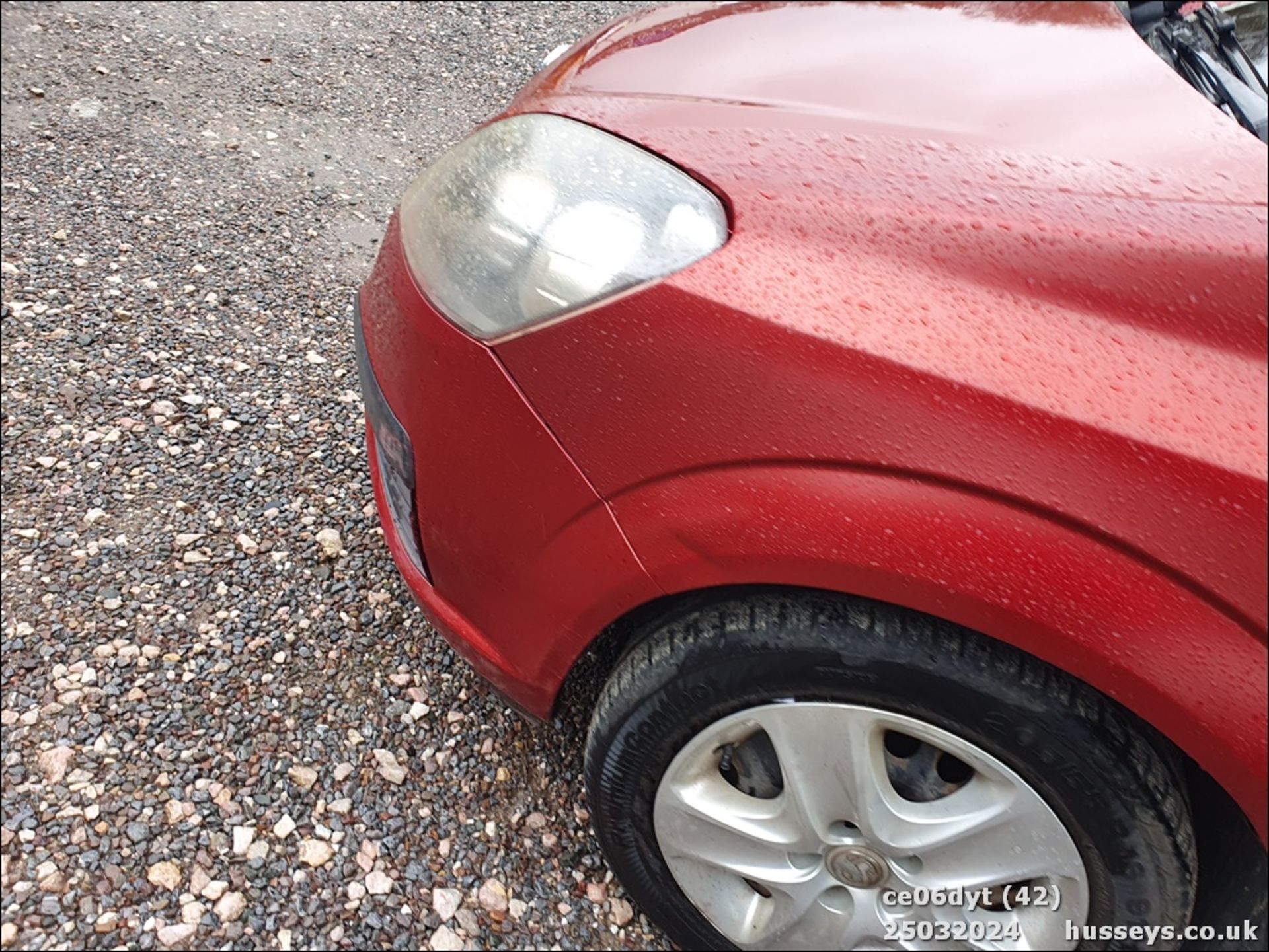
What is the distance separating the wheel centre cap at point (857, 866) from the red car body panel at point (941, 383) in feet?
1.59

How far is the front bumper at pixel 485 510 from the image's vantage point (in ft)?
4.47

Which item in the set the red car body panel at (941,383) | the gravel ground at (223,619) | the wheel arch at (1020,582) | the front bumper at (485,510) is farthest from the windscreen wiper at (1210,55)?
the gravel ground at (223,619)

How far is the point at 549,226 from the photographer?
1355 mm

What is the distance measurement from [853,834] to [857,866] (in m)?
0.07

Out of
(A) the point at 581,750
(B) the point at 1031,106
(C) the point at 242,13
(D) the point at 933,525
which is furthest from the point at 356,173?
(D) the point at 933,525

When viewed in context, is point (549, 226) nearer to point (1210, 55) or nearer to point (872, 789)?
point (872, 789)

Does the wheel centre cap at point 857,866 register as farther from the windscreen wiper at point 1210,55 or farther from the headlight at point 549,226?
the windscreen wiper at point 1210,55

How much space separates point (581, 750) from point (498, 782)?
184 mm

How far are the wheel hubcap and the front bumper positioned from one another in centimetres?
27

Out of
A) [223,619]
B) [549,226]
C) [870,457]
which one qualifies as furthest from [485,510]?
[223,619]

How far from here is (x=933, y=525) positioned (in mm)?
1092

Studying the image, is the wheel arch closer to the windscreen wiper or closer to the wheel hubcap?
the wheel hubcap

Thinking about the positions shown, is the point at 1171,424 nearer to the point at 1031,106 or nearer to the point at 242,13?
the point at 1031,106

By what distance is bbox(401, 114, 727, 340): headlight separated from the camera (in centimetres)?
128
